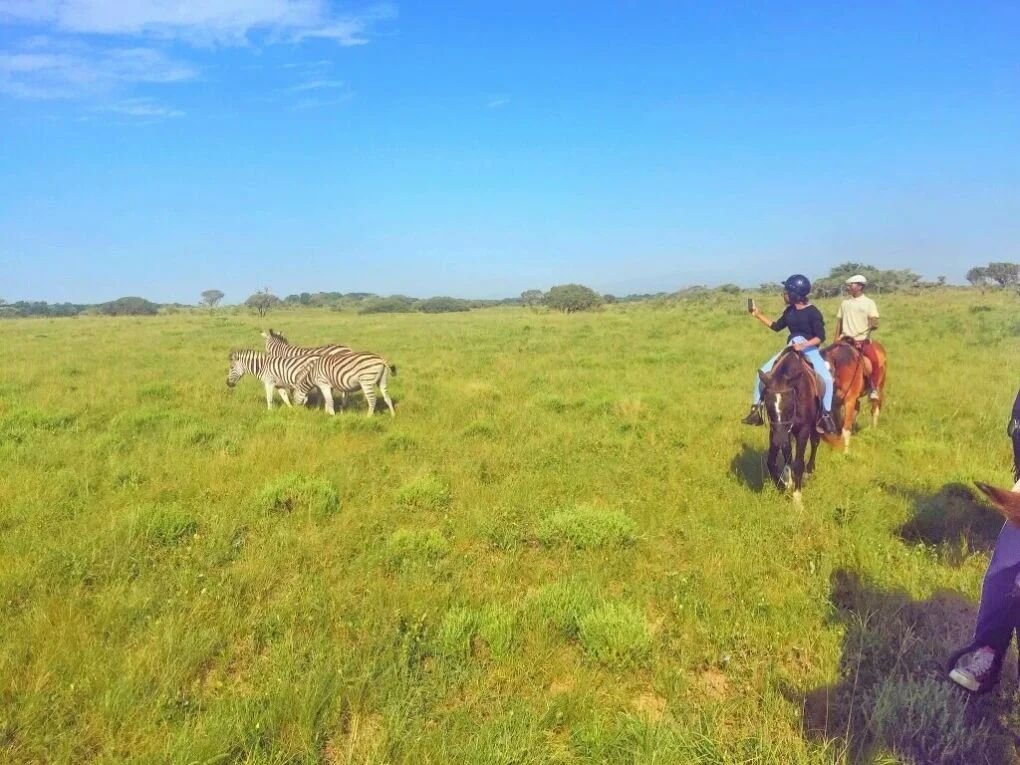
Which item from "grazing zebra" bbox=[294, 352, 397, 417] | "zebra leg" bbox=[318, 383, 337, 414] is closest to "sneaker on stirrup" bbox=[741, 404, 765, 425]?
"grazing zebra" bbox=[294, 352, 397, 417]

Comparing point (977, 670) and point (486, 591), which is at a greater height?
point (977, 670)

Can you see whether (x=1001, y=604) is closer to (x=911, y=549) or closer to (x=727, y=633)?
(x=727, y=633)

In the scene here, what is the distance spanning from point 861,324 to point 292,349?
12.3 metres

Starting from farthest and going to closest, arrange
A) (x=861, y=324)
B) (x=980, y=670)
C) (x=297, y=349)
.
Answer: (x=297, y=349)
(x=861, y=324)
(x=980, y=670)

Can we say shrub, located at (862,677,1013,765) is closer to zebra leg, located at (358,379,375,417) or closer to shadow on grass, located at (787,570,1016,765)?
shadow on grass, located at (787,570,1016,765)

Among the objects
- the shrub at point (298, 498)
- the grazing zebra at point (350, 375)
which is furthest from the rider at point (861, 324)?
the shrub at point (298, 498)

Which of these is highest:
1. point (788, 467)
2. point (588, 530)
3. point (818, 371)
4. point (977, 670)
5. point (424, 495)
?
point (818, 371)

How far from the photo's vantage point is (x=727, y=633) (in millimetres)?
4441

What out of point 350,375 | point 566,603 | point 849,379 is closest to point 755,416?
point 849,379

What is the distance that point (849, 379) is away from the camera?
10.1 m

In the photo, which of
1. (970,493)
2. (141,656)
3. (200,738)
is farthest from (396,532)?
(970,493)

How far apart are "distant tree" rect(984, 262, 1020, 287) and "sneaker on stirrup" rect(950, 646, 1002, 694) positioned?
86.7 metres

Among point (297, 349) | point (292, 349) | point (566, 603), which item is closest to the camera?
point (566, 603)

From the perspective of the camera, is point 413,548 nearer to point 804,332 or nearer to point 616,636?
point 616,636
